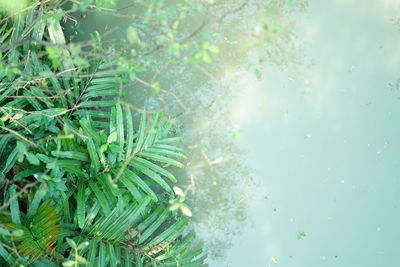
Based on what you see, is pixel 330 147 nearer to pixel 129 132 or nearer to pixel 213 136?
pixel 213 136

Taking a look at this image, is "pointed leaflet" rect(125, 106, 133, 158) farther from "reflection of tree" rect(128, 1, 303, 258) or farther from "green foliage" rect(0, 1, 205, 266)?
"reflection of tree" rect(128, 1, 303, 258)

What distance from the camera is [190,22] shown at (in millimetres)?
2309

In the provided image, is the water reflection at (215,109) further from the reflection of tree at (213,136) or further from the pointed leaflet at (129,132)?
the pointed leaflet at (129,132)

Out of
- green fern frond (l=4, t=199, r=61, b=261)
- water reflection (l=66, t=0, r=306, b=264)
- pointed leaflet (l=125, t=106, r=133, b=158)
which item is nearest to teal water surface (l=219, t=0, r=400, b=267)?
water reflection (l=66, t=0, r=306, b=264)

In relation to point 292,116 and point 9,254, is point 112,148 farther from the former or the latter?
point 292,116

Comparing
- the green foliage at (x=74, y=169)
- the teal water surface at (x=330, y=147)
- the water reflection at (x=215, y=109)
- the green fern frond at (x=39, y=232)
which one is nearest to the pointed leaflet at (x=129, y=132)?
the green foliage at (x=74, y=169)

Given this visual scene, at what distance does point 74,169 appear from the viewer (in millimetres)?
1760

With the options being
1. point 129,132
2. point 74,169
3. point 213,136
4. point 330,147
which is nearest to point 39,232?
point 74,169

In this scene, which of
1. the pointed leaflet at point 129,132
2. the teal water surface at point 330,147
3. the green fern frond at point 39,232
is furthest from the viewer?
the teal water surface at point 330,147

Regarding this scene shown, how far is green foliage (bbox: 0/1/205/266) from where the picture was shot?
1.69 metres

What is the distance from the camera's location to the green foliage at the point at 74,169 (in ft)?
5.56

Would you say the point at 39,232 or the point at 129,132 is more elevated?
the point at 129,132

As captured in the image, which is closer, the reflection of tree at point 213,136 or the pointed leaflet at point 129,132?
the pointed leaflet at point 129,132

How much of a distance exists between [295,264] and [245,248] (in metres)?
0.25
